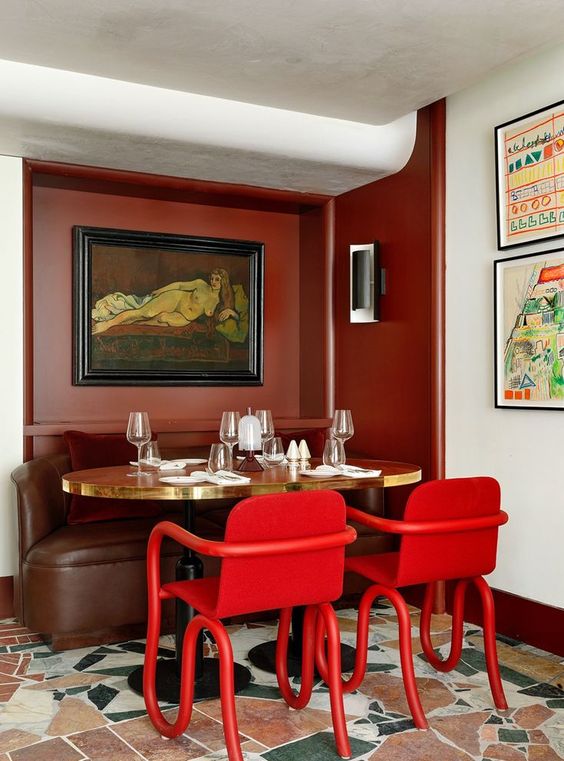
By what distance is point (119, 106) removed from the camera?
386cm

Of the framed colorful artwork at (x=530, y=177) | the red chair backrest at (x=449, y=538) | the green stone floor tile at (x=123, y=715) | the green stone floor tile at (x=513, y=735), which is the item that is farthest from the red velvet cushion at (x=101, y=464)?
the framed colorful artwork at (x=530, y=177)

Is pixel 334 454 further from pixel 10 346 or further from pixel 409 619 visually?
pixel 10 346

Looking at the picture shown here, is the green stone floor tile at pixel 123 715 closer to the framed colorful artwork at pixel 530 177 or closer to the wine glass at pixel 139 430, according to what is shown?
the wine glass at pixel 139 430

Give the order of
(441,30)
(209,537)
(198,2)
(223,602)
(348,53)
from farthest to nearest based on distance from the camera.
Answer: (209,537)
(348,53)
(441,30)
(198,2)
(223,602)

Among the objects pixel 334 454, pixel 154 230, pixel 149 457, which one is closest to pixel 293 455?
pixel 334 454

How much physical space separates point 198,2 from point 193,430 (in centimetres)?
272

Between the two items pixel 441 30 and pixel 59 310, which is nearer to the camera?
pixel 441 30

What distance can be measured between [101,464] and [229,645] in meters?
2.11

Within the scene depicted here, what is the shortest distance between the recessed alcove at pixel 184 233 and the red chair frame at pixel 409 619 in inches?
87.9

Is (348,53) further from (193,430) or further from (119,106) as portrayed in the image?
(193,430)

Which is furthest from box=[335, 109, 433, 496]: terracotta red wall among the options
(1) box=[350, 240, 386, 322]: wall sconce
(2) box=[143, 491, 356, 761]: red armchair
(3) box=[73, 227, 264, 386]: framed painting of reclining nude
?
(2) box=[143, 491, 356, 761]: red armchair

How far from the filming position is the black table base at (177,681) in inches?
123

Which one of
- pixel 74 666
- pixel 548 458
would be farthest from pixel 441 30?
pixel 74 666

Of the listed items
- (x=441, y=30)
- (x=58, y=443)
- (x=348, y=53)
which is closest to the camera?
(x=441, y=30)
